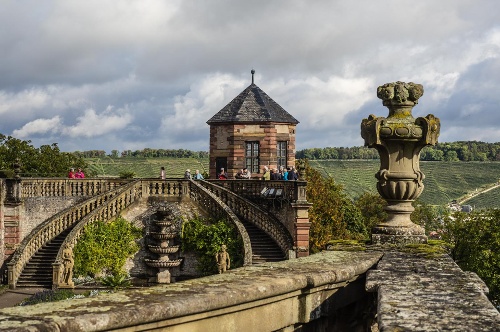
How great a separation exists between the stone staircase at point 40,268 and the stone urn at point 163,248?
4022 mm

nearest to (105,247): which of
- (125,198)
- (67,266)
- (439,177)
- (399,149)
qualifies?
(67,266)

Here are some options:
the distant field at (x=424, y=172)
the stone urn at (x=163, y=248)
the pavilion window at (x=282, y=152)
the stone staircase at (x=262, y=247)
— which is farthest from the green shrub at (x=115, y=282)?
the distant field at (x=424, y=172)

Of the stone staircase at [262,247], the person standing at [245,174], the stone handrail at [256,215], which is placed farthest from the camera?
the person standing at [245,174]

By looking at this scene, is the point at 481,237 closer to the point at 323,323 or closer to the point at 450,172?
the point at 323,323

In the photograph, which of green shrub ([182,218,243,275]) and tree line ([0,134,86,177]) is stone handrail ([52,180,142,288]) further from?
tree line ([0,134,86,177])

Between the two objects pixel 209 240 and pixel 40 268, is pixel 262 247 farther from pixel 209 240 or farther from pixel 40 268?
pixel 40 268

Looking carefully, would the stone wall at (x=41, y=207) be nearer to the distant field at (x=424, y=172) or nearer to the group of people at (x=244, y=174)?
the group of people at (x=244, y=174)

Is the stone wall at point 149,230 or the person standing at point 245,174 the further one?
the person standing at point 245,174

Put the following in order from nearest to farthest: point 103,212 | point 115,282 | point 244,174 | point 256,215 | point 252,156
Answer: point 115,282 < point 103,212 < point 256,215 < point 244,174 < point 252,156

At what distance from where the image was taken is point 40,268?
110 feet

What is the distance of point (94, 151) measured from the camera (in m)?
124

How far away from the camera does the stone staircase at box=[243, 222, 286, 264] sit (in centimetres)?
3256

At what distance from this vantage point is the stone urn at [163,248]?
113 ft

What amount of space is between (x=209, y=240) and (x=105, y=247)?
14.5 feet
